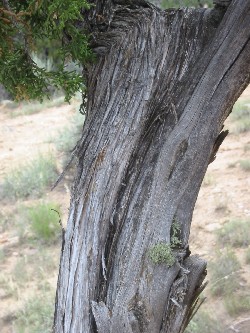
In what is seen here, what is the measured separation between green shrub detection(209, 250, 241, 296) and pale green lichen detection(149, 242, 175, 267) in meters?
4.01

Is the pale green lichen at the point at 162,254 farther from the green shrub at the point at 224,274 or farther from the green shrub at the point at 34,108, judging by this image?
the green shrub at the point at 34,108

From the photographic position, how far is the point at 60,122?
13.9 m

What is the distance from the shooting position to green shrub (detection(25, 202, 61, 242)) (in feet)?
26.2

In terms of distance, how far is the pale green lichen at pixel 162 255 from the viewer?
246cm

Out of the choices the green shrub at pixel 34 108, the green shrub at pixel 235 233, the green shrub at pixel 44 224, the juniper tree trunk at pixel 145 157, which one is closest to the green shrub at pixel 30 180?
the green shrub at pixel 44 224

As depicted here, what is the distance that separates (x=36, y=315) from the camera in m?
6.22

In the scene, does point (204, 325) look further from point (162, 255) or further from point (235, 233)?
point (162, 255)

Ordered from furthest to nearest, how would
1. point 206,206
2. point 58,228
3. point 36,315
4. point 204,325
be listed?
point 206,206, point 58,228, point 36,315, point 204,325

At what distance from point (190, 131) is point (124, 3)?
758 millimetres

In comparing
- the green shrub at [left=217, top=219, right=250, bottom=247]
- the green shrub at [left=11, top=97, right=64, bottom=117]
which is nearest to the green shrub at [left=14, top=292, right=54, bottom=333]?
the green shrub at [left=217, top=219, right=250, bottom=247]

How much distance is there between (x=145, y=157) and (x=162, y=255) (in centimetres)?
49

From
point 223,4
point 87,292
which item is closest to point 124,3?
point 223,4

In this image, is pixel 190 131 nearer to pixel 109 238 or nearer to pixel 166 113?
pixel 166 113

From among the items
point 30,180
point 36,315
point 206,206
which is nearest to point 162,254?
point 36,315
